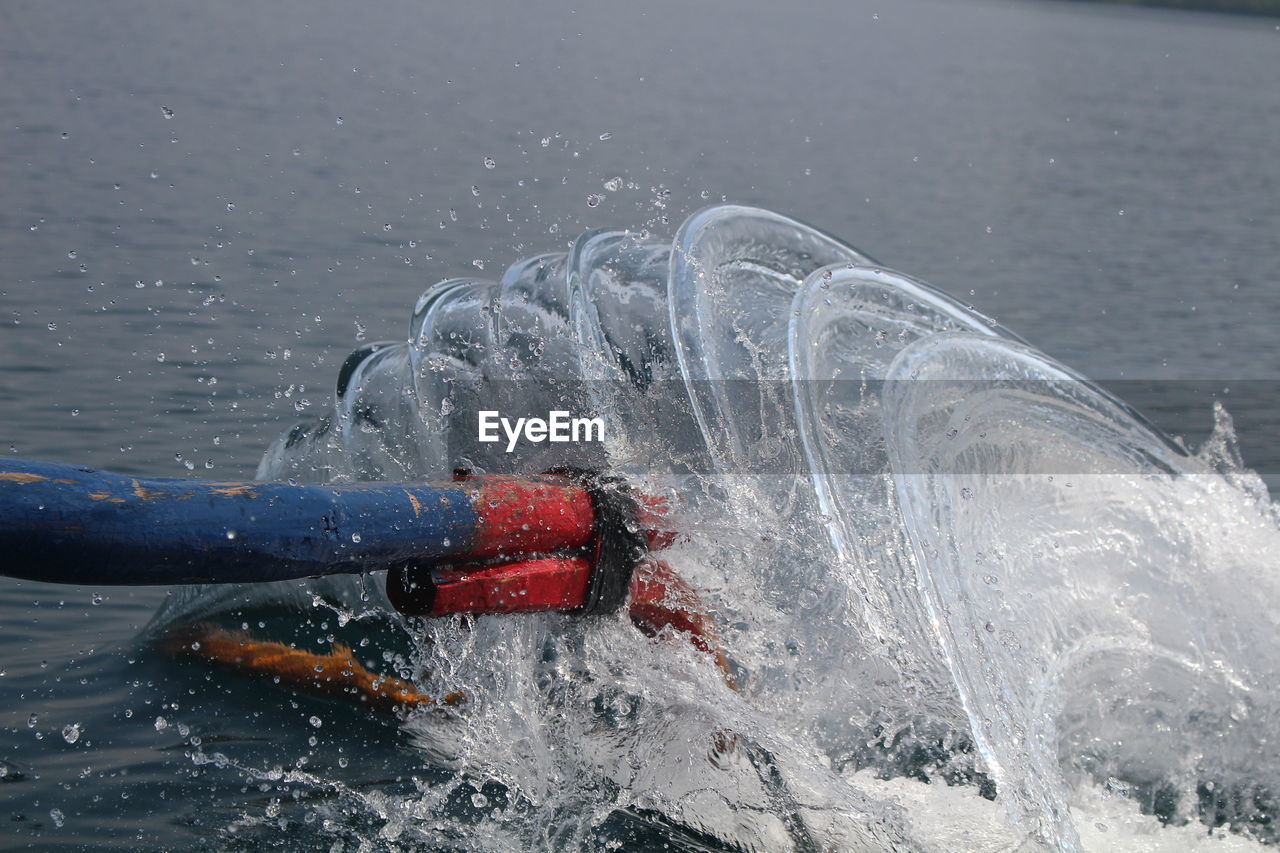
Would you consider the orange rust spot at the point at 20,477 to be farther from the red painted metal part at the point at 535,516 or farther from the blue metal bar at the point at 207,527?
the red painted metal part at the point at 535,516

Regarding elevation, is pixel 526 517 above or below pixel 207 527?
below

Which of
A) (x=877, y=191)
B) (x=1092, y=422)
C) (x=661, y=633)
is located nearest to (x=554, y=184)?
(x=877, y=191)

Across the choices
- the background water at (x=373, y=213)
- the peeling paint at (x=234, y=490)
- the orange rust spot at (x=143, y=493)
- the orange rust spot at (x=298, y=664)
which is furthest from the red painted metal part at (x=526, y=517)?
the orange rust spot at (x=298, y=664)

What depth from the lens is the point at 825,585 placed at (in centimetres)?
397

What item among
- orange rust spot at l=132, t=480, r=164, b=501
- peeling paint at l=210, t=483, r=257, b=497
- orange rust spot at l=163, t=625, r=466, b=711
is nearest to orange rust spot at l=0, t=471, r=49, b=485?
orange rust spot at l=132, t=480, r=164, b=501

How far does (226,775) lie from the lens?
162 inches

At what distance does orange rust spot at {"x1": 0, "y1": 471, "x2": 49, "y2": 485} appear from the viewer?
103 inches

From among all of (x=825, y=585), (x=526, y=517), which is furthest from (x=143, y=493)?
(x=825, y=585)

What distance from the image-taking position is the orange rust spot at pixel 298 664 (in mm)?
4680

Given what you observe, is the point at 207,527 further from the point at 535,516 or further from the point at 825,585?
the point at 825,585

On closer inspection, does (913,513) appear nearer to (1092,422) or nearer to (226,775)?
(1092,422)

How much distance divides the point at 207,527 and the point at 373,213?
10.1 meters

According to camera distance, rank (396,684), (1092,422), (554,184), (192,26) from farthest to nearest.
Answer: (192,26)
(554,184)
(1092,422)
(396,684)

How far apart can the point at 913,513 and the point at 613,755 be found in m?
1.26
